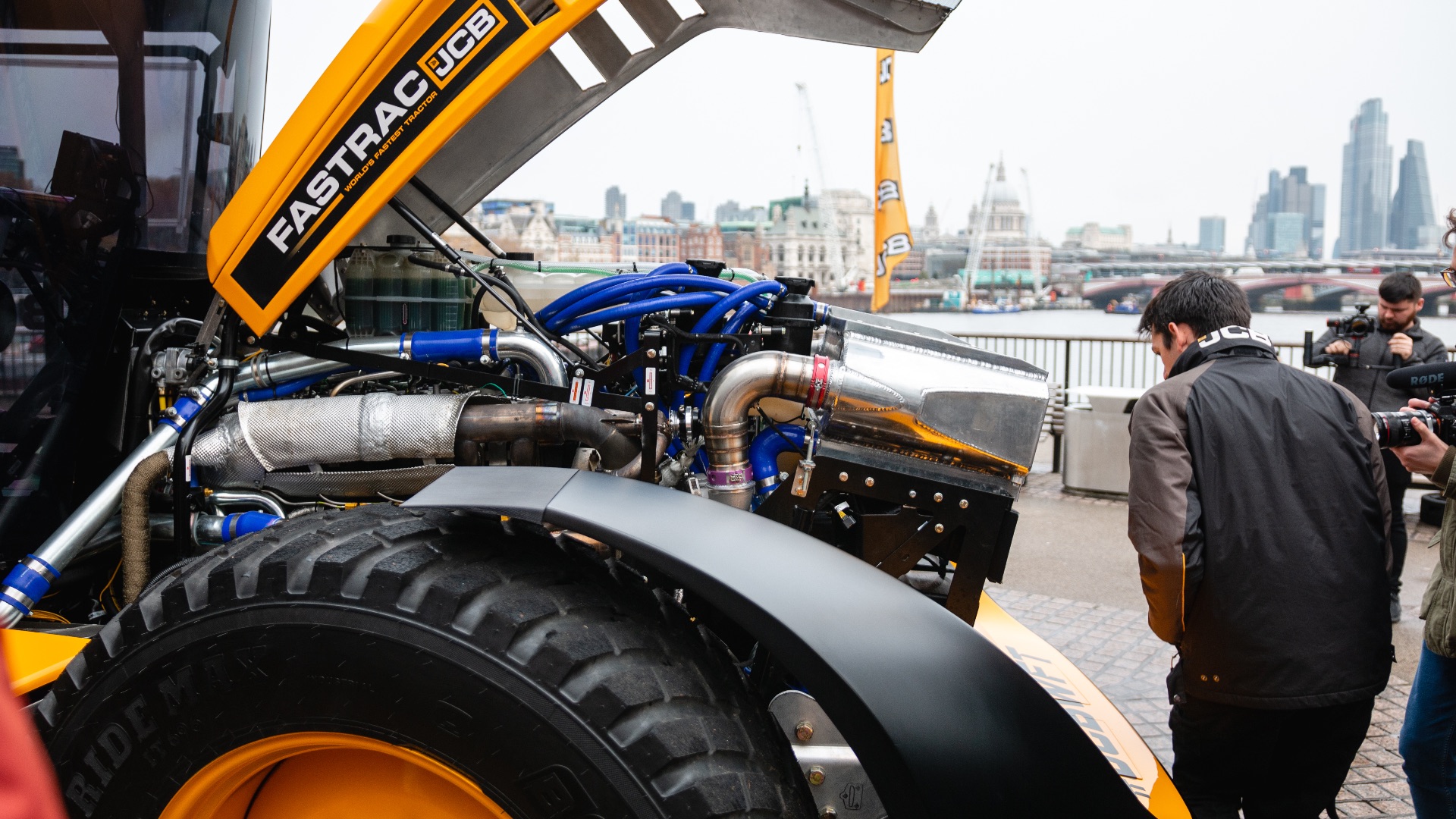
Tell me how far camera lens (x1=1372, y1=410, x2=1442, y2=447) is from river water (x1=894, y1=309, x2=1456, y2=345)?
4.09 metres

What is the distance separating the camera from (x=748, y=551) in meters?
1.68

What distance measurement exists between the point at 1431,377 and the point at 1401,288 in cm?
397

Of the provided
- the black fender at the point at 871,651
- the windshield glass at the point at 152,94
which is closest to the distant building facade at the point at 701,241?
the windshield glass at the point at 152,94

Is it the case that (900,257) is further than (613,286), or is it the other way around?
(900,257)

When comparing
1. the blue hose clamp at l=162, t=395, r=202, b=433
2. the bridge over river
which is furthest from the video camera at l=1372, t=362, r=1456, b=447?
the bridge over river

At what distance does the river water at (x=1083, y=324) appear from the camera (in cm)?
739

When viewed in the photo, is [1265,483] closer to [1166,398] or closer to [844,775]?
[1166,398]

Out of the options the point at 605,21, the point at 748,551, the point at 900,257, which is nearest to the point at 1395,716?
the point at 748,551

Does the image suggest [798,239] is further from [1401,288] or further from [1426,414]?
[1401,288]

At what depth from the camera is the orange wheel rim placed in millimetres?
1597

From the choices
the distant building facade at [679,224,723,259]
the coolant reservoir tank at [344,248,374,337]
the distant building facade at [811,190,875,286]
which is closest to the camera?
the coolant reservoir tank at [344,248,374,337]

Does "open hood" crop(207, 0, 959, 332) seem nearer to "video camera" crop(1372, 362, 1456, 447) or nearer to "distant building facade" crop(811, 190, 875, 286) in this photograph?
"video camera" crop(1372, 362, 1456, 447)

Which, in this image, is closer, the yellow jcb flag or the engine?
the engine

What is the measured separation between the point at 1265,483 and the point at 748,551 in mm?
1889
